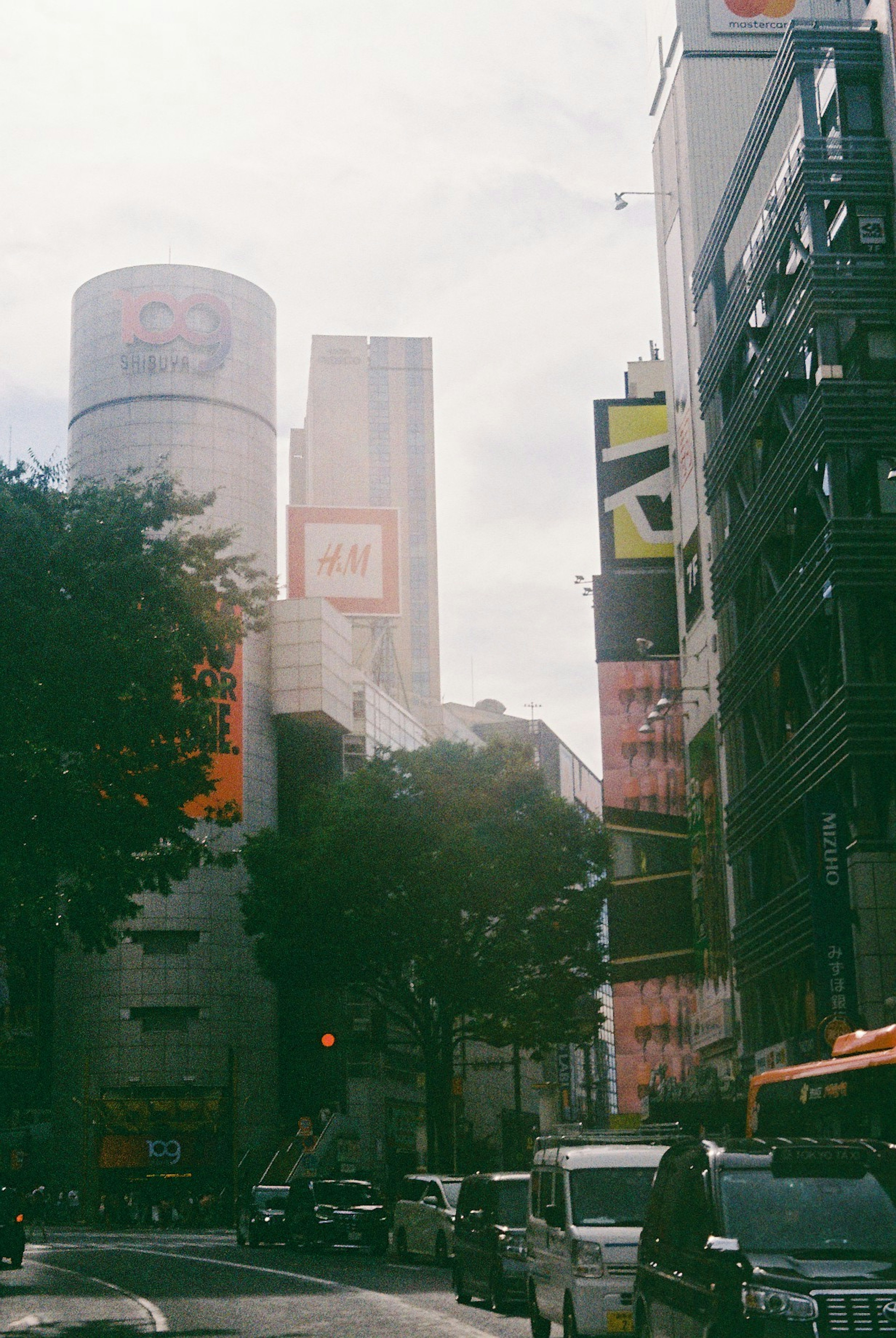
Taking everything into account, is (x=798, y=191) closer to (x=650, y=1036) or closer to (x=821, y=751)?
(x=821, y=751)

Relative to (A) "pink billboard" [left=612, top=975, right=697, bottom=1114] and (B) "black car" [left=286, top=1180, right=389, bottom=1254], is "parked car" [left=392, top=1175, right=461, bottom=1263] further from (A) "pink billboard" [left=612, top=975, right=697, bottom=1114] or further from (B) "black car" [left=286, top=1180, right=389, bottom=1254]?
(A) "pink billboard" [left=612, top=975, right=697, bottom=1114]

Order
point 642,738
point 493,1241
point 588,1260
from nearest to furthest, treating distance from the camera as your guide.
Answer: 1. point 588,1260
2. point 493,1241
3. point 642,738

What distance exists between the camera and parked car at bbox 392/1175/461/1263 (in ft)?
107

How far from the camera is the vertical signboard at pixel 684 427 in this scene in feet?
184

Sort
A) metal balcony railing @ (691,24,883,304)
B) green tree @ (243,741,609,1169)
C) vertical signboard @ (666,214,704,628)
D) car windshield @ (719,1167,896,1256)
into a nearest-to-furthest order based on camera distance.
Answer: car windshield @ (719,1167,896,1256) → metal balcony railing @ (691,24,883,304) → green tree @ (243,741,609,1169) → vertical signboard @ (666,214,704,628)

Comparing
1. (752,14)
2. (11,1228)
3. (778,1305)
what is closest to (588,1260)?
(778,1305)

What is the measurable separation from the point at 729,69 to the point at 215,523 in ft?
117

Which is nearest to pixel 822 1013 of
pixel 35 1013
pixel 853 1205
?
pixel 853 1205

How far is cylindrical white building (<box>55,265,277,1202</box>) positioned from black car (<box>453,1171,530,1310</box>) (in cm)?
5281

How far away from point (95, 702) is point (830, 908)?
59.2 feet

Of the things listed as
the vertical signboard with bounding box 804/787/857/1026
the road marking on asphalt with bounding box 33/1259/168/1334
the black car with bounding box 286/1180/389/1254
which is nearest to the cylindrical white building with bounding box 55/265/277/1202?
the black car with bounding box 286/1180/389/1254

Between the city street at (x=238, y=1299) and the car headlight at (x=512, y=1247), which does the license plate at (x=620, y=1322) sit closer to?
the city street at (x=238, y=1299)

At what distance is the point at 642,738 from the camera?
6319cm

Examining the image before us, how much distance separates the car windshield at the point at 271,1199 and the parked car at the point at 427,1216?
19.2ft
